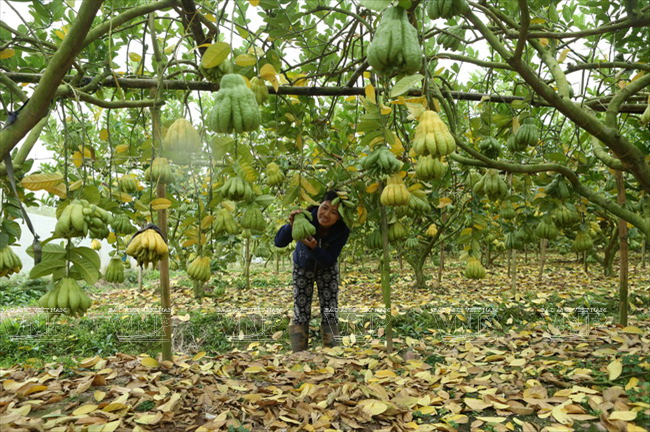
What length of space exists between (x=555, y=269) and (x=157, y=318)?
8.73 meters

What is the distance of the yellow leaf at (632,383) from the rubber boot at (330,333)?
8.15 ft

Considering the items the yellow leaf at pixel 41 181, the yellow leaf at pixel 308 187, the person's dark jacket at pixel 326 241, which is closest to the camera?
A: the yellow leaf at pixel 41 181

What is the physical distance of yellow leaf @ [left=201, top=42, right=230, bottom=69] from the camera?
1182mm

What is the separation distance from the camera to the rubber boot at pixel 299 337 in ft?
13.2

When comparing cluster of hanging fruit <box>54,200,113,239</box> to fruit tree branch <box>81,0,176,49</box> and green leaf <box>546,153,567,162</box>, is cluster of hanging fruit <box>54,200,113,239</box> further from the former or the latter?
green leaf <box>546,153,567,162</box>

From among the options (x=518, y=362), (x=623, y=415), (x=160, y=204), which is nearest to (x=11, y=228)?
(x=160, y=204)

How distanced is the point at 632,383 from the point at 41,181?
105 inches

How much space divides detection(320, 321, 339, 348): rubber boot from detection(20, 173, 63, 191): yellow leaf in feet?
10.1

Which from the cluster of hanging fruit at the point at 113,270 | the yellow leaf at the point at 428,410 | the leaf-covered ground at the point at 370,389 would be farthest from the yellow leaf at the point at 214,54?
the yellow leaf at the point at 428,410

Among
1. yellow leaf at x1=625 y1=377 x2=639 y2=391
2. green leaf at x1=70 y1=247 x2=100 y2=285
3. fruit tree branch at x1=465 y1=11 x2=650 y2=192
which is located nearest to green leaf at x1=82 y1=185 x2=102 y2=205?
green leaf at x1=70 y1=247 x2=100 y2=285

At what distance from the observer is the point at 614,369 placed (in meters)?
2.18

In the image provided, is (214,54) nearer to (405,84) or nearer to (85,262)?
(405,84)

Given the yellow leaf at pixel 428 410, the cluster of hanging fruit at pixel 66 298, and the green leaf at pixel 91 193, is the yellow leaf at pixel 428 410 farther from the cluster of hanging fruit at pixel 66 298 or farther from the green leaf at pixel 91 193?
the green leaf at pixel 91 193

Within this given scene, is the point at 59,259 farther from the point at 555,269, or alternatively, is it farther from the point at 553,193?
the point at 555,269
